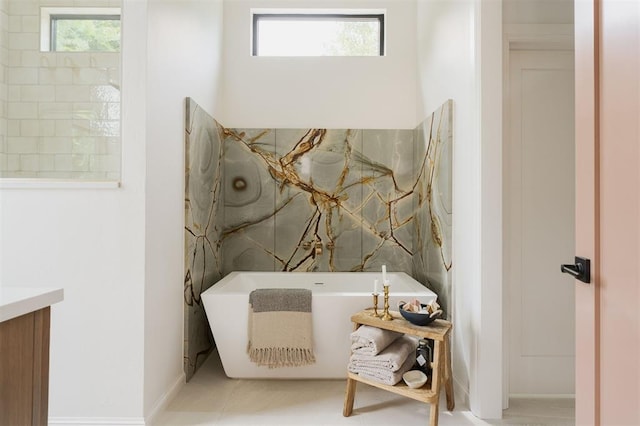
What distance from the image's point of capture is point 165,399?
219cm

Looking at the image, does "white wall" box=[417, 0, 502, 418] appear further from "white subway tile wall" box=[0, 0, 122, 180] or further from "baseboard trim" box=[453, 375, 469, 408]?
"white subway tile wall" box=[0, 0, 122, 180]

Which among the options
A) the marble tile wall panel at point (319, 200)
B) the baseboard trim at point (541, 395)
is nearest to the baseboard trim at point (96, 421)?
the marble tile wall panel at point (319, 200)

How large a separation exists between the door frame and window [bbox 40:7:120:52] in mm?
2161

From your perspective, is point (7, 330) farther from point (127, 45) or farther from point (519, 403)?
point (519, 403)

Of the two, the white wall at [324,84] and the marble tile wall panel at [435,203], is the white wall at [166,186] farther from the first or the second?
the marble tile wall panel at [435,203]

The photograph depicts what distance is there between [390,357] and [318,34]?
9.92ft

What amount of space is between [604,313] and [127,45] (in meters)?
2.33

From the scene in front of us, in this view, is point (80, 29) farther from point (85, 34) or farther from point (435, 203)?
point (435, 203)

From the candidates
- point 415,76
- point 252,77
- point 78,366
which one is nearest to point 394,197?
point 415,76

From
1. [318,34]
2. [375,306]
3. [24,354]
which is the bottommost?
[375,306]

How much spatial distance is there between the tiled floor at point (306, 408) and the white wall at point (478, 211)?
238 mm

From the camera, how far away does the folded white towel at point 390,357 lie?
6.55 feet

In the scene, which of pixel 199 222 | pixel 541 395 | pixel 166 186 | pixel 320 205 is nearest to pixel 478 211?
pixel 541 395

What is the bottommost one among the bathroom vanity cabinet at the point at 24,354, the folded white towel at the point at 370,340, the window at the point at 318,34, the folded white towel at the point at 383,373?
the folded white towel at the point at 383,373
